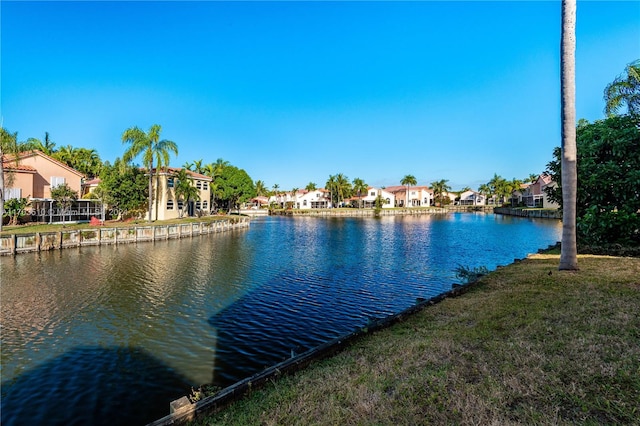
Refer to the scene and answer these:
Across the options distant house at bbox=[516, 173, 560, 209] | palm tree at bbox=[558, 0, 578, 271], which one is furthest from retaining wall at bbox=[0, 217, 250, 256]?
distant house at bbox=[516, 173, 560, 209]

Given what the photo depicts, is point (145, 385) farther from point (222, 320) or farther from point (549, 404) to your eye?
point (549, 404)

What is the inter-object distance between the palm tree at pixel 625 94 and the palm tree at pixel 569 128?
29.9ft

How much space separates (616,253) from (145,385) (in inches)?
839

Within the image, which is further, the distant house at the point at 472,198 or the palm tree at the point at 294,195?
the distant house at the point at 472,198

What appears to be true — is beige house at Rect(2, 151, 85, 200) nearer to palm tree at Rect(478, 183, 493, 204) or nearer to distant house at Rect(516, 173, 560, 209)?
distant house at Rect(516, 173, 560, 209)

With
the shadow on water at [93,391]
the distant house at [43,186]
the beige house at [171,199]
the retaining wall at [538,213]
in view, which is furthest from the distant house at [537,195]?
the shadow on water at [93,391]

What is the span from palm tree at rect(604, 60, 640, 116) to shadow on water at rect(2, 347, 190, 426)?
26.0 meters

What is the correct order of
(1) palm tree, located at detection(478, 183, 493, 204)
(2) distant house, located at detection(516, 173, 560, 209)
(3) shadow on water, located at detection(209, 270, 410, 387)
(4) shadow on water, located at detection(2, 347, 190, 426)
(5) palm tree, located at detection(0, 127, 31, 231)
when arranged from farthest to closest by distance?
(1) palm tree, located at detection(478, 183, 493, 204)
(2) distant house, located at detection(516, 173, 560, 209)
(5) palm tree, located at detection(0, 127, 31, 231)
(3) shadow on water, located at detection(209, 270, 410, 387)
(4) shadow on water, located at detection(2, 347, 190, 426)

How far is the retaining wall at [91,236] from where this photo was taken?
1016 inches

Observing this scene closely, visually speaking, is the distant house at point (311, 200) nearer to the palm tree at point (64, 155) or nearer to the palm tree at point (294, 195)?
the palm tree at point (294, 195)

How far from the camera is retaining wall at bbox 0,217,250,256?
25797 millimetres

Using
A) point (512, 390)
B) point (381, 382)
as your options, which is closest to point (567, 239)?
point (512, 390)

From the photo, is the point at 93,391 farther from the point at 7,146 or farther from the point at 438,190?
the point at 438,190

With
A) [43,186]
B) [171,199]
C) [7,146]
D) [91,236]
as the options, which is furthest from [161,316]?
[171,199]
